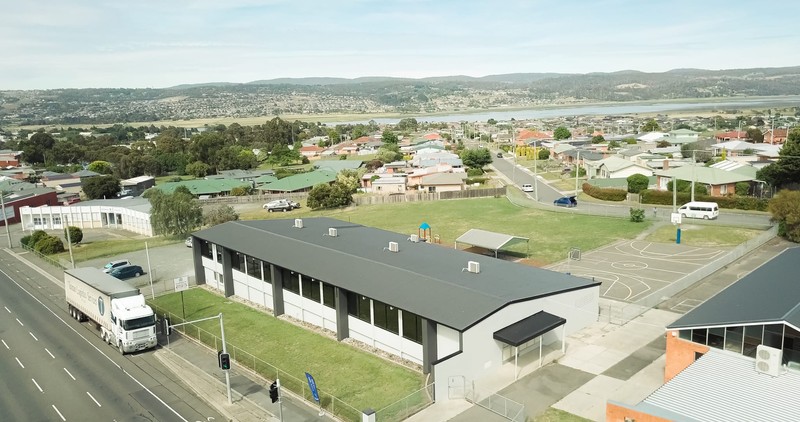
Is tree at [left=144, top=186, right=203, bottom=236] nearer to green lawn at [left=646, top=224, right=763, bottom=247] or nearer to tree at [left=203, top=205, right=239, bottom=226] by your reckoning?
tree at [left=203, top=205, right=239, bottom=226]

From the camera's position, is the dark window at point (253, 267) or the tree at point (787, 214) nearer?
the dark window at point (253, 267)

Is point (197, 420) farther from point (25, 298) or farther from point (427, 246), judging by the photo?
point (25, 298)

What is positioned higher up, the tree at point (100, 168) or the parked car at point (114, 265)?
the tree at point (100, 168)

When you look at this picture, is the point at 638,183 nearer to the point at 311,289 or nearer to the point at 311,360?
the point at 311,289

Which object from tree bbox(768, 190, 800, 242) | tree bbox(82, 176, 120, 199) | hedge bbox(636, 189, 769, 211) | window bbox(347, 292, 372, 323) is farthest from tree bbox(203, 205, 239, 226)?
tree bbox(768, 190, 800, 242)

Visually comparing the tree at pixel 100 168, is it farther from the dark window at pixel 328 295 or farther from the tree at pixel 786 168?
the tree at pixel 786 168

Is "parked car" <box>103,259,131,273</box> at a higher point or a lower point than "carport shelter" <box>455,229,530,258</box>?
lower

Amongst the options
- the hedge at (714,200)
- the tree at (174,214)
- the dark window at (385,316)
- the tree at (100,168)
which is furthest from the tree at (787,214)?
the tree at (100,168)
